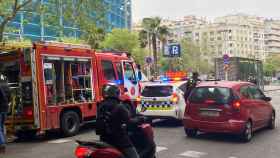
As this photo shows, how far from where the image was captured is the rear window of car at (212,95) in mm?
10805

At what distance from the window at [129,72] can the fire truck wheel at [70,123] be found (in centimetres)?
305

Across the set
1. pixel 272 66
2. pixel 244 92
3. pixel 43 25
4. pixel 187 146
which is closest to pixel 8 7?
pixel 43 25

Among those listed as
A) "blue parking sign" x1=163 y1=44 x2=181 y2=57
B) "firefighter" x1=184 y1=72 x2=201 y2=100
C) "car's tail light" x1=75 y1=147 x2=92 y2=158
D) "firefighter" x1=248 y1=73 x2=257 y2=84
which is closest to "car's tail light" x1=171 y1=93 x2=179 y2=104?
"firefighter" x1=184 y1=72 x2=201 y2=100

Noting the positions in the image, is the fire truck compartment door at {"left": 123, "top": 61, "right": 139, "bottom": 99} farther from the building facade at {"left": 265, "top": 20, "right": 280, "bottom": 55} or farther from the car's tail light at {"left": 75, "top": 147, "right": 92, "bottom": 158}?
the building facade at {"left": 265, "top": 20, "right": 280, "bottom": 55}

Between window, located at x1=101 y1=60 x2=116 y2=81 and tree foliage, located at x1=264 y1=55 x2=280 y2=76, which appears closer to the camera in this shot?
window, located at x1=101 y1=60 x2=116 y2=81

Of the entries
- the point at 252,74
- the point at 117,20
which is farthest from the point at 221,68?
the point at 117,20

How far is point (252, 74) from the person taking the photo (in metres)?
34.2

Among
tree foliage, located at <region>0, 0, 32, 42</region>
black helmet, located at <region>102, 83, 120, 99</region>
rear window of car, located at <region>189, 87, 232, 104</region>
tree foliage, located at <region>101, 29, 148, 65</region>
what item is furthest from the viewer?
tree foliage, located at <region>101, 29, 148, 65</region>

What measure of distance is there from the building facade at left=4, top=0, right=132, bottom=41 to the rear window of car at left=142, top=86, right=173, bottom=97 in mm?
3173

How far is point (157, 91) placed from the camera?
13.7 meters

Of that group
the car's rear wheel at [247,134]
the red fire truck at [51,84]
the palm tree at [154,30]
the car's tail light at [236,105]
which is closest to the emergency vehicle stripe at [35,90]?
the red fire truck at [51,84]

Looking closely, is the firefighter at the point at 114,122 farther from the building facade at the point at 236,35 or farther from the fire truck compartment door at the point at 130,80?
the building facade at the point at 236,35

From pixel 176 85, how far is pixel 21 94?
15.8ft

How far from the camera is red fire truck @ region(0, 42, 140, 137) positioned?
11094 millimetres
